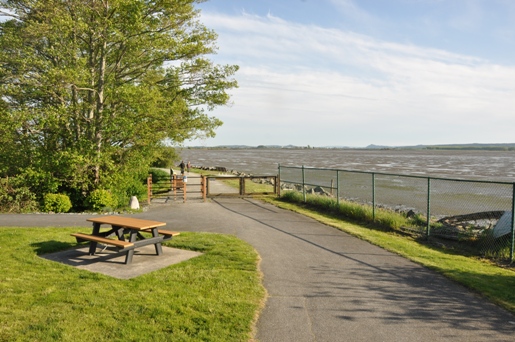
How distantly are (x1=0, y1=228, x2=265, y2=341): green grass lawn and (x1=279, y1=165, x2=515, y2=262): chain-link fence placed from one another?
19.0ft

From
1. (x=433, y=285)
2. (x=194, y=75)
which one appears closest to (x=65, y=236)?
(x=433, y=285)

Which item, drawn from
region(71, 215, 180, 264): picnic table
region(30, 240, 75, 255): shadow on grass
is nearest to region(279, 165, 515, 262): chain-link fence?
region(71, 215, 180, 264): picnic table

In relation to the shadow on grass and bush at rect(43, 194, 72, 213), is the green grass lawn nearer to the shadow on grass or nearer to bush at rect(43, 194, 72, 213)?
the shadow on grass

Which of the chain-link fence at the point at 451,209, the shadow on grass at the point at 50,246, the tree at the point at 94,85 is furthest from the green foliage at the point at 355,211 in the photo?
the shadow on grass at the point at 50,246

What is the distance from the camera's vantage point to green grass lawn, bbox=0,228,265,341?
4383mm

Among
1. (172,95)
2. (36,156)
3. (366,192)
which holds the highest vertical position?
(172,95)

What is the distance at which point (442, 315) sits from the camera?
16.8 feet

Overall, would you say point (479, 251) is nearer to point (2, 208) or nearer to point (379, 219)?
point (379, 219)

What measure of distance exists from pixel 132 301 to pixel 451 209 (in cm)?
1971

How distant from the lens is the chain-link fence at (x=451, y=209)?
9594mm

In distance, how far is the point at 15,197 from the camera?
14500mm

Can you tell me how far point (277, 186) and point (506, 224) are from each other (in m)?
10.5

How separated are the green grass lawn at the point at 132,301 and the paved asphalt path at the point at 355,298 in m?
0.40

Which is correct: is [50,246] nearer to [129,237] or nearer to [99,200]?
[129,237]
